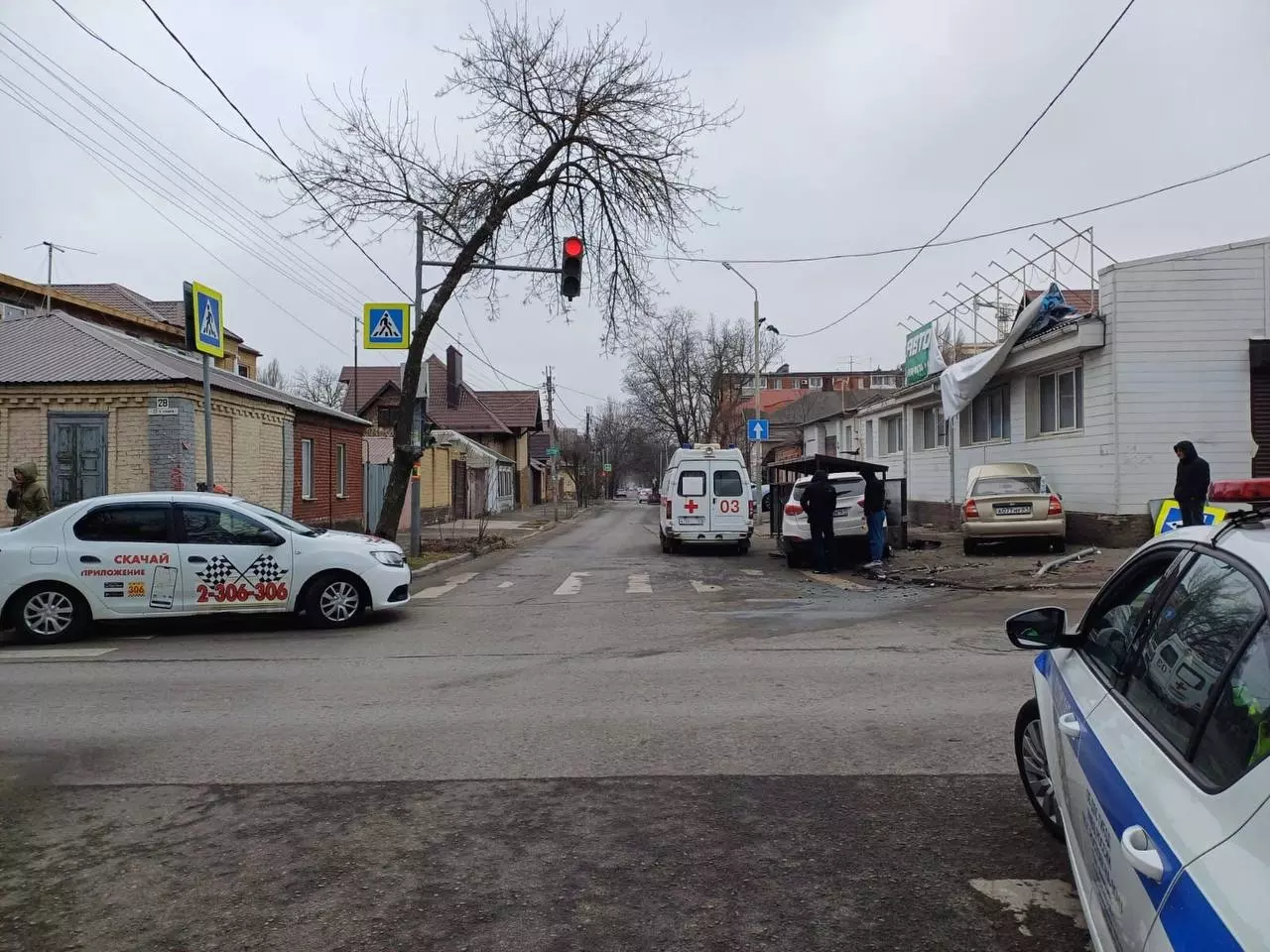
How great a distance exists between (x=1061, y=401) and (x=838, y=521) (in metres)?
5.67

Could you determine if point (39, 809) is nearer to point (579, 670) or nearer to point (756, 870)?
point (756, 870)

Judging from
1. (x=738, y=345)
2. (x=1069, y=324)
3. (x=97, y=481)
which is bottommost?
(x=97, y=481)

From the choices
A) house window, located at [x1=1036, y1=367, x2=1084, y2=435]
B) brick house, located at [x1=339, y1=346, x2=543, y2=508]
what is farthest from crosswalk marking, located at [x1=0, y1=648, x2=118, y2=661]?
brick house, located at [x1=339, y1=346, x2=543, y2=508]

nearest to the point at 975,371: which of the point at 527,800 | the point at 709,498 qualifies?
the point at 709,498

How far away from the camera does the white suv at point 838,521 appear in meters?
17.8

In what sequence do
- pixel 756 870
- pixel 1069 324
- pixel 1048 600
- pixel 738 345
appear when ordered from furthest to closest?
pixel 738 345, pixel 1069 324, pixel 1048 600, pixel 756 870

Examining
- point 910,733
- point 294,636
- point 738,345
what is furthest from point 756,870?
point 738,345

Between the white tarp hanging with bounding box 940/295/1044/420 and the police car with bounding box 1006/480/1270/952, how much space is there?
1666cm

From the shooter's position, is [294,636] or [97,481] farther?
[97,481]

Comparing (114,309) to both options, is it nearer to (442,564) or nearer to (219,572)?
(442,564)

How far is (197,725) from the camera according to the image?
6414 millimetres

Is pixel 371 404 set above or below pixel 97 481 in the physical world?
above

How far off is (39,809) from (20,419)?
15.4 meters

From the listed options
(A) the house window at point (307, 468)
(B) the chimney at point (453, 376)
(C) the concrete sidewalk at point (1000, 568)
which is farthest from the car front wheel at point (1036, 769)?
(B) the chimney at point (453, 376)
